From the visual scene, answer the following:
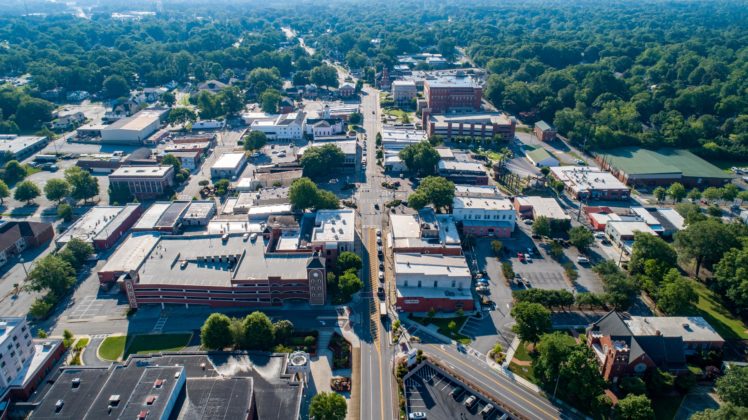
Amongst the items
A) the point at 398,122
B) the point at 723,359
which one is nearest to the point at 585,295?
the point at 723,359

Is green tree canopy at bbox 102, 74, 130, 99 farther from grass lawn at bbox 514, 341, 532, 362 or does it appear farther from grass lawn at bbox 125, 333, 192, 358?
grass lawn at bbox 514, 341, 532, 362

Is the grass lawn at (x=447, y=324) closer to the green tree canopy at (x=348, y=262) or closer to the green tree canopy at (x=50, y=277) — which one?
the green tree canopy at (x=348, y=262)

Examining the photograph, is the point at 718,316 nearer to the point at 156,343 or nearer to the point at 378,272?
the point at 378,272

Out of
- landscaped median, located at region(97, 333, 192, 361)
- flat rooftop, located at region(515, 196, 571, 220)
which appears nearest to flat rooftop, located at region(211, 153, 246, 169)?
landscaped median, located at region(97, 333, 192, 361)

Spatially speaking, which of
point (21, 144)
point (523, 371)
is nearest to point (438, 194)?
point (523, 371)

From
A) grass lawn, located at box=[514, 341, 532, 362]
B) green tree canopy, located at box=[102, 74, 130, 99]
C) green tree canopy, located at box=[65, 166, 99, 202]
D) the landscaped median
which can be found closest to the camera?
grass lawn, located at box=[514, 341, 532, 362]

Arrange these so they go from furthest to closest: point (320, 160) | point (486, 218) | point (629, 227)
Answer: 1. point (320, 160)
2. point (486, 218)
3. point (629, 227)
